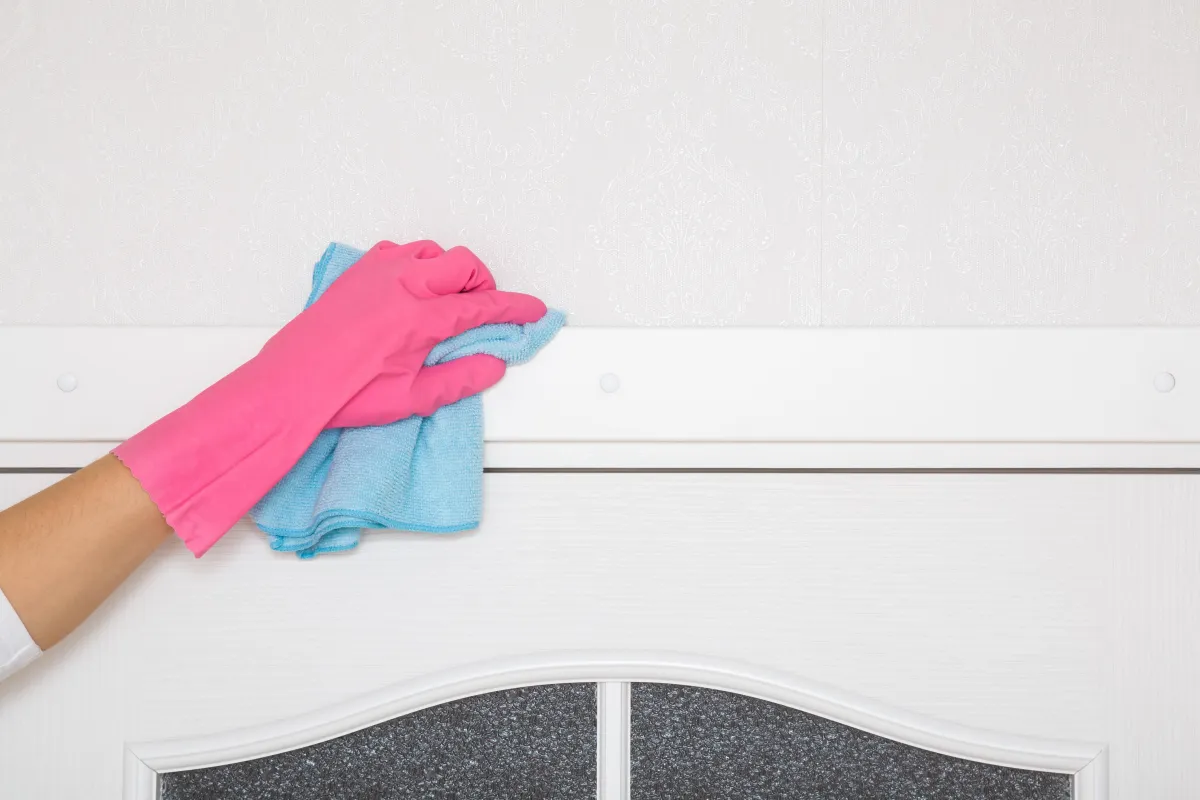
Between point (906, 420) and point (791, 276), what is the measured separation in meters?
0.17

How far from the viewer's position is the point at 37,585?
2.10ft

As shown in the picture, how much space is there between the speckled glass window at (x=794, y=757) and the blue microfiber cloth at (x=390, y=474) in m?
0.27

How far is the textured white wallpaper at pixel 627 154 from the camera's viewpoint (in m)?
0.80

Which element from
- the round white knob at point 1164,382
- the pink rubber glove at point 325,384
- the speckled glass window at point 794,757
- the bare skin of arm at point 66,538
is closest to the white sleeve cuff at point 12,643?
the bare skin of arm at point 66,538

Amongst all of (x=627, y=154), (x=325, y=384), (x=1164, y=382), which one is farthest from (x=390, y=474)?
(x=1164, y=382)

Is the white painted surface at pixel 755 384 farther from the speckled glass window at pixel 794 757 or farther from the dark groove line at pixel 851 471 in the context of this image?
the speckled glass window at pixel 794 757

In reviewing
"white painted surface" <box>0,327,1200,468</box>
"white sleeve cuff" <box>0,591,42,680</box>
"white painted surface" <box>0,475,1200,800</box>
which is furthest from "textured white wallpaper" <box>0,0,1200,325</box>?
"white sleeve cuff" <box>0,591,42,680</box>

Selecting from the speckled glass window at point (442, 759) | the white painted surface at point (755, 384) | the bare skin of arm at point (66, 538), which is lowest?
the speckled glass window at point (442, 759)

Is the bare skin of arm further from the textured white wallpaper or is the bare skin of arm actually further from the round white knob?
the round white knob

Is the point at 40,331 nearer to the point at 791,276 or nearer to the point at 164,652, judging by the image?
the point at 164,652

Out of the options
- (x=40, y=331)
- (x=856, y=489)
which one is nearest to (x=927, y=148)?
(x=856, y=489)

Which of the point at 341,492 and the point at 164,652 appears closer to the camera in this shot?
the point at 341,492

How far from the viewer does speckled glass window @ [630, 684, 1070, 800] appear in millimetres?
806

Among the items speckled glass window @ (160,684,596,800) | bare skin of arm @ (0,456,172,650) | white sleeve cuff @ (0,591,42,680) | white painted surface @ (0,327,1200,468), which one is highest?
white painted surface @ (0,327,1200,468)
